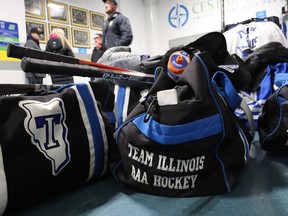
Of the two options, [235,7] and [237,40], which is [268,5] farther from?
[237,40]

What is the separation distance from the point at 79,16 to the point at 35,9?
72 centimetres

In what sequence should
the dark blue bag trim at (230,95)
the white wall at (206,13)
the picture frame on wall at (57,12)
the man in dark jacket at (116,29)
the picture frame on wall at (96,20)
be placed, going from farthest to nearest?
the picture frame on wall at (96,20), the white wall at (206,13), the picture frame on wall at (57,12), the man in dark jacket at (116,29), the dark blue bag trim at (230,95)

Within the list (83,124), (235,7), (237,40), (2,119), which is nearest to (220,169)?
(83,124)

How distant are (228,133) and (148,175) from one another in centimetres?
18

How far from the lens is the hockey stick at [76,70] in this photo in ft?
1.67

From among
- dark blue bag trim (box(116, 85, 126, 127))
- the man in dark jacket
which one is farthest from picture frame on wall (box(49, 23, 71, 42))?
dark blue bag trim (box(116, 85, 126, 127))

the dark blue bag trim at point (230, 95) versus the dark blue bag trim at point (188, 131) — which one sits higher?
the dark blue bag trim at point (230, 95)

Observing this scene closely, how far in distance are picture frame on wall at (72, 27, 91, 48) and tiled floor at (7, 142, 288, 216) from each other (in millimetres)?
3428

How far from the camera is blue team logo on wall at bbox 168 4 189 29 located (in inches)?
174

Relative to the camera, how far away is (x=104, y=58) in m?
1.12

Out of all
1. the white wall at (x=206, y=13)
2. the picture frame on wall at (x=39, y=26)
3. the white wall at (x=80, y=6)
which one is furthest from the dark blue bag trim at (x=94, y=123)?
the white wall at (x=206, y=13)

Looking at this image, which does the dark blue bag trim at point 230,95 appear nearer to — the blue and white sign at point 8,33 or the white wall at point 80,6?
the white wall at point 80,6

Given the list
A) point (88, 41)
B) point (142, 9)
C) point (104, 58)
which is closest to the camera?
point (104, 58)

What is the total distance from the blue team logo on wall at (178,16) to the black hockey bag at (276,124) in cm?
406
